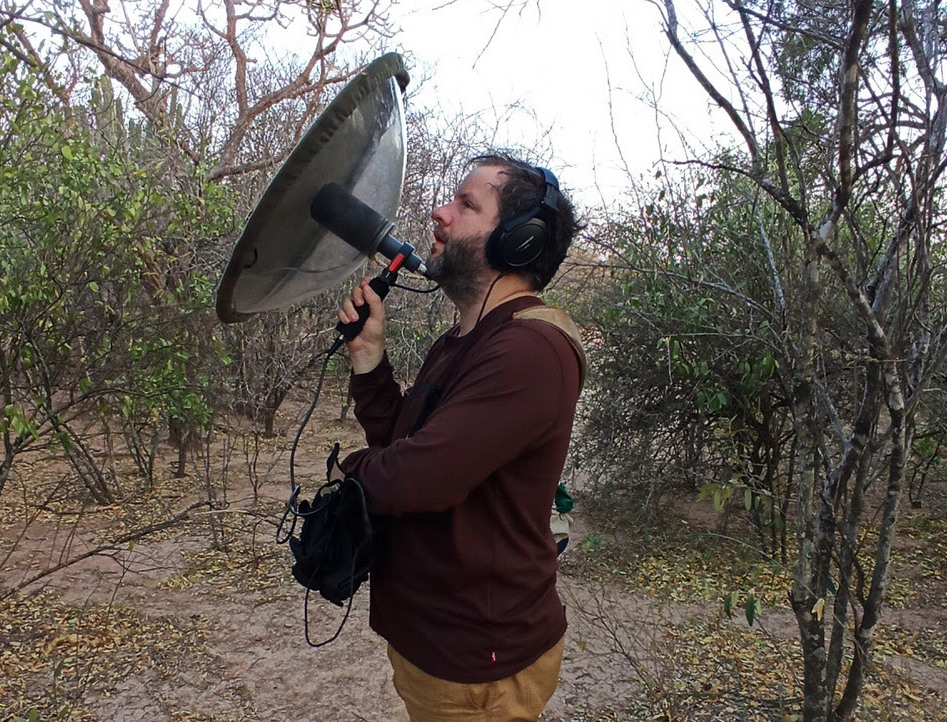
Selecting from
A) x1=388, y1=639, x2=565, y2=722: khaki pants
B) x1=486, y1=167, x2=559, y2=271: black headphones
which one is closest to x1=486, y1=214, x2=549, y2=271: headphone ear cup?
x1=486, y1=167, x2=559, y2=271: black headphones

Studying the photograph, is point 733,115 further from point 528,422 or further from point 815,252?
point 528,422

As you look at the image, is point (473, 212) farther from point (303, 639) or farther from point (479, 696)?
point (303, 639)

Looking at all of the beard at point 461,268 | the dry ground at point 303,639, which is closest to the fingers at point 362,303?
the beard at point 461,268

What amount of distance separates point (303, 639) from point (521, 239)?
3309 millimetres

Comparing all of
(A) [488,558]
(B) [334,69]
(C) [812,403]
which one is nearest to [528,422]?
(A) [488,558]

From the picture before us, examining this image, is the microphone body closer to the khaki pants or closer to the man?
the man

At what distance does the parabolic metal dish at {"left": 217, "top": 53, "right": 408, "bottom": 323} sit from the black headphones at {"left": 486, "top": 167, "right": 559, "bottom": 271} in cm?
41

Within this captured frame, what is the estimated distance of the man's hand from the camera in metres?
1.76

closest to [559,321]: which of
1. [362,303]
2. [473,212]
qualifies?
Result: [473,212]

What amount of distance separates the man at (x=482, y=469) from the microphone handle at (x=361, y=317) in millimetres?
15

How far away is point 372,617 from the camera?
1.76 meters

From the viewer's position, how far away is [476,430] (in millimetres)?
1389

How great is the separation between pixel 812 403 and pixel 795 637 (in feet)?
7.74

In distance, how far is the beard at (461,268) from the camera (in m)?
1.70
